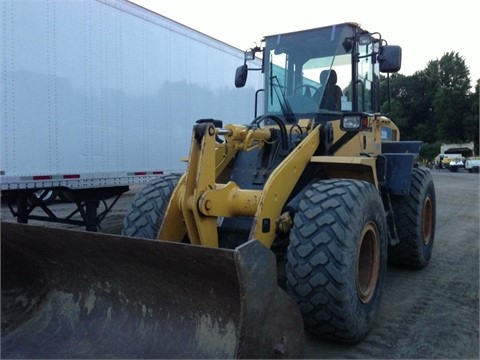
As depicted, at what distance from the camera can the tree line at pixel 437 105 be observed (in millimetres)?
48656

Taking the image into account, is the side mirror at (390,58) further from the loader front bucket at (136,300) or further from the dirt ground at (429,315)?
the loader front bucket at (136,300)

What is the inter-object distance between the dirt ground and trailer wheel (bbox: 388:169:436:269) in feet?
0.58

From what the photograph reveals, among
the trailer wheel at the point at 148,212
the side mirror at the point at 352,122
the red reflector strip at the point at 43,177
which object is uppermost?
the side mirror at the point at 352,122

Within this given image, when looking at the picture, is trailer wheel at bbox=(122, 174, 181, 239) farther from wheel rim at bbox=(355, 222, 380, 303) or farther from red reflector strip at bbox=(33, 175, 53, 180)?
red reflector strip at bbox=(33, 175, 53, 180)

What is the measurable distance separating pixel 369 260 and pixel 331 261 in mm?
917

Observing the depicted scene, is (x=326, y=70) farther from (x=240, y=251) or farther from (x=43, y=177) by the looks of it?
(x=43, y=177)

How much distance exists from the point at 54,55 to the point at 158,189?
3.02 meters

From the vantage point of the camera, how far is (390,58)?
16.6ft

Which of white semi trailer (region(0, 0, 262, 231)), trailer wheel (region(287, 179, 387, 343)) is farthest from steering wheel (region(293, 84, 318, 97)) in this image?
white semi trailer (region(0, 0, 262, 231))

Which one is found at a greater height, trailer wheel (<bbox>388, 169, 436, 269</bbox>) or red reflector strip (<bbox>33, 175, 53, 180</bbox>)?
red reflector strip (<bbox>33, 175, 53, 180</bbox>)

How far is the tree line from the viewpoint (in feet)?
160

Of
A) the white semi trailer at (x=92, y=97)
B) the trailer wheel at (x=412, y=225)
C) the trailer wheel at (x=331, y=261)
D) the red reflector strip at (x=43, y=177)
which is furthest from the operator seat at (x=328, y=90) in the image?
the red reflector strip at (x=43, y=177)

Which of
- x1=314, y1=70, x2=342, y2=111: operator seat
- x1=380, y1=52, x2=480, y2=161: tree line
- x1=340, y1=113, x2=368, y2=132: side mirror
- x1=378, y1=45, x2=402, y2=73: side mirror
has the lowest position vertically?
x1=340, y1=113, x2=368, y2=132: side mirror

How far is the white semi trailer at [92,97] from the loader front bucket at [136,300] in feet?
8.10
